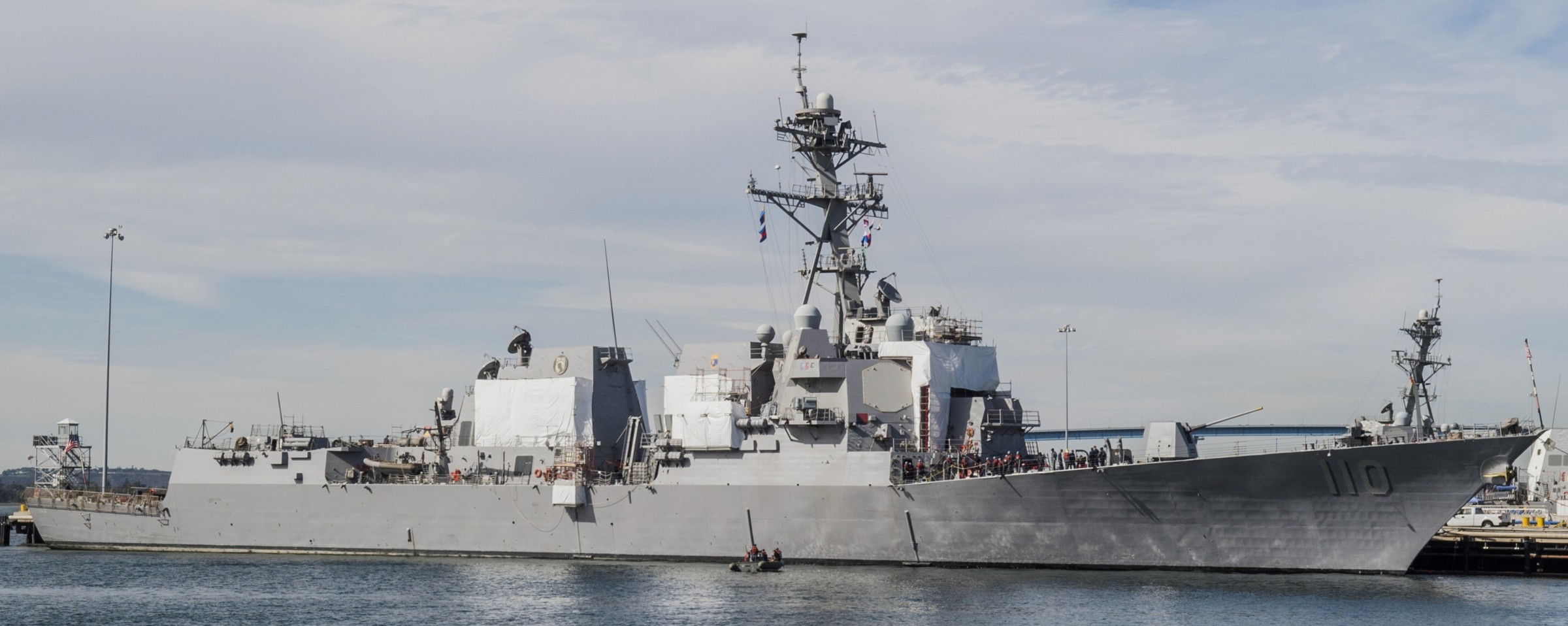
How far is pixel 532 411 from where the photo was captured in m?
37.4

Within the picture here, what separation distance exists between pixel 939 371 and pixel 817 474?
3478 mm

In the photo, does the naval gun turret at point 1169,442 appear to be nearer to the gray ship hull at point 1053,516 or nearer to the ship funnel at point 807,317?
the gray ship hull at point 1053,516

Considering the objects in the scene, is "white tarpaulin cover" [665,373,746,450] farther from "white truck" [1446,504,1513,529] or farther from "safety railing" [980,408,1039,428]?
"white truck" [1446,504,1513,529]

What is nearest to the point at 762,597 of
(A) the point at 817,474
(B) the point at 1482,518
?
(A) the point at 817,474

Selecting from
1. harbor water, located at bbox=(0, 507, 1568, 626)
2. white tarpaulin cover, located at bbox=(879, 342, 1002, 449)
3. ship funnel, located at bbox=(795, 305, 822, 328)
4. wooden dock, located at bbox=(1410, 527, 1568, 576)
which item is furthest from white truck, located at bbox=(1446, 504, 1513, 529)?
ship funnel, located at bbox=(795, 305, 822, 328)

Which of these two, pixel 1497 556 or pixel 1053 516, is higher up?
pixel 1053 516

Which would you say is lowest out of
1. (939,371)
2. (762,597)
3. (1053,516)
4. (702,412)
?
(762,597)

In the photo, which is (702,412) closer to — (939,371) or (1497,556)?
(939,371)

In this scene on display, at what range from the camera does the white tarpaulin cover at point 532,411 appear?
36781 millimetres

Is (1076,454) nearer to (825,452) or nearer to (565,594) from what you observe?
(825,452)

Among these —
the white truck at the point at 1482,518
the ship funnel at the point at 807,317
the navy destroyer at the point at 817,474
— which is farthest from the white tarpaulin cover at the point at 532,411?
the white truck at the point at 1482,518

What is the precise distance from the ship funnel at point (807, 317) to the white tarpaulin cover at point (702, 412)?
2.13 m

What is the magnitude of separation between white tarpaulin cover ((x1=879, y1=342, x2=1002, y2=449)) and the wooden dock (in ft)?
37.7

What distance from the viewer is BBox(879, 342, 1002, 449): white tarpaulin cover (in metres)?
31.9
